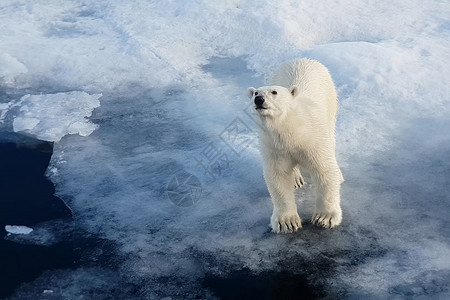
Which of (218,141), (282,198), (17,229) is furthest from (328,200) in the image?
(17,229)

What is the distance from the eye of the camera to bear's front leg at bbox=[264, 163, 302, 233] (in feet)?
14.0

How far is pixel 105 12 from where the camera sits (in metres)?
8.98

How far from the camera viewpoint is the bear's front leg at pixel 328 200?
14.1 ft

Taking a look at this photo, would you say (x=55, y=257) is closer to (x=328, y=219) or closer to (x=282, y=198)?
(x=282, y=198)

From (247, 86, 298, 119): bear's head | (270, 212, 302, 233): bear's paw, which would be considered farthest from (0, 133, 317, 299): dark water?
(247, 86, 298, 119): bear's head

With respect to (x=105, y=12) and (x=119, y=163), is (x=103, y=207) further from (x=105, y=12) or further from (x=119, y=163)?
(x=105, y=12)

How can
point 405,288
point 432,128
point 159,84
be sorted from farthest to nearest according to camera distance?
point 159,84 → point 432,128 → point 405,288

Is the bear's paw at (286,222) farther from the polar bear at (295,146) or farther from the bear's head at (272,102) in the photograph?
the bear's head at (272,102)

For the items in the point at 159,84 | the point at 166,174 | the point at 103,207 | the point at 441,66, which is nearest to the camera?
the point at 103,207

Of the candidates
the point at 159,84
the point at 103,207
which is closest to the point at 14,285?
the point at 103,207

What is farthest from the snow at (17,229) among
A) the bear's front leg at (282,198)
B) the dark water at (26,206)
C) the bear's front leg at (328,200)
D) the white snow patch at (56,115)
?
the bear's front leg at (328,200)

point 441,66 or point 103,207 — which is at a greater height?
point 441,66

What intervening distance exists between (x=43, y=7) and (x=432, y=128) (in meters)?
6.22

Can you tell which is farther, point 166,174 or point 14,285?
point 166,174
